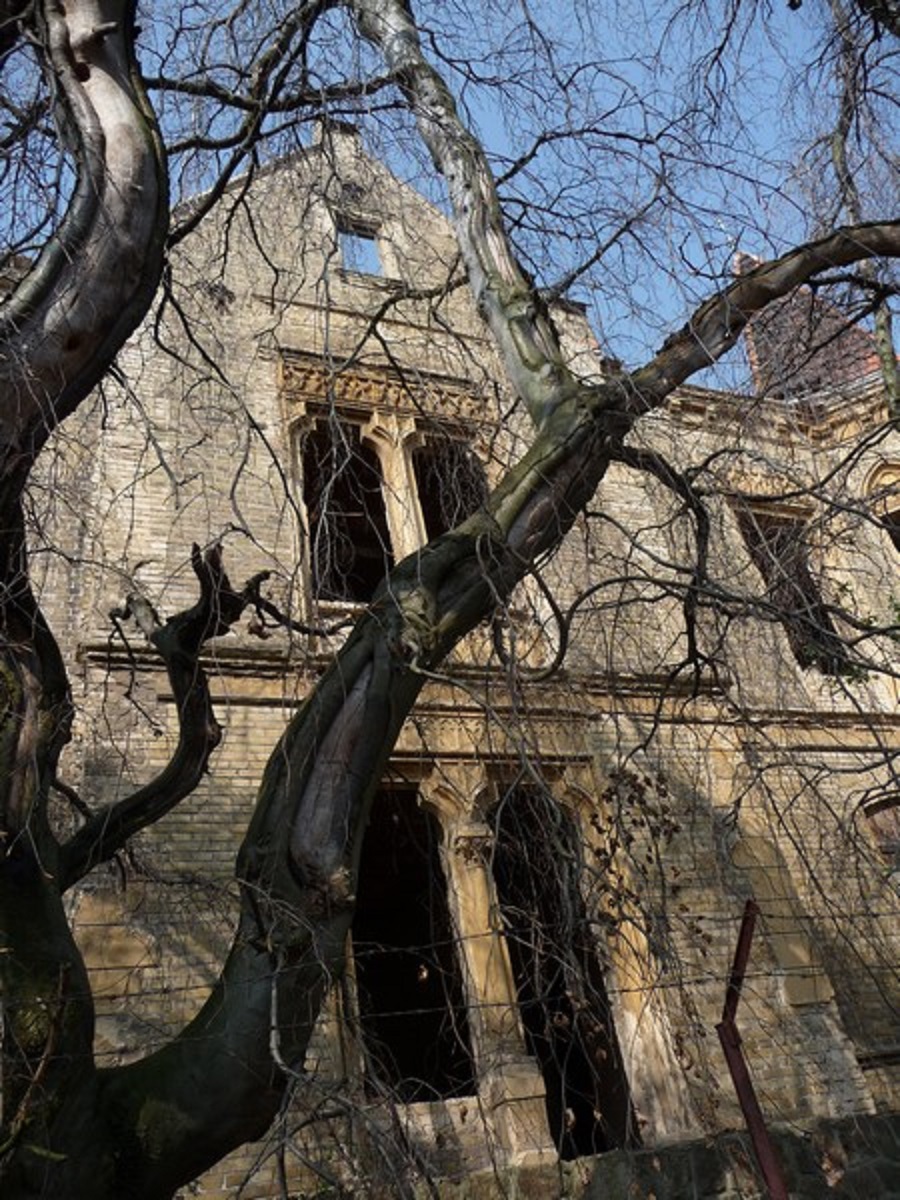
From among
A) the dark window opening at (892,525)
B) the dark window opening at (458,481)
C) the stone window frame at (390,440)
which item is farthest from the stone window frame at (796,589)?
the stone window frame at (390,440)

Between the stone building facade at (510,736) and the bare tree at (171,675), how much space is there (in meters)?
0.22

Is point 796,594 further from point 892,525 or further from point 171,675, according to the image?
point 171,675

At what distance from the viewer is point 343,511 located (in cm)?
518

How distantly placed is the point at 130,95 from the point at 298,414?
564 centimetres

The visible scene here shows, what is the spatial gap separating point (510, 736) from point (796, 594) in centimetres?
164

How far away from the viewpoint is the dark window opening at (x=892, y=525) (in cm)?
408

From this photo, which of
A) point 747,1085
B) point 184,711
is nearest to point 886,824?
point 747,1085

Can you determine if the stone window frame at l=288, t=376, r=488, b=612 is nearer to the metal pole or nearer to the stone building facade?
the stone building facade

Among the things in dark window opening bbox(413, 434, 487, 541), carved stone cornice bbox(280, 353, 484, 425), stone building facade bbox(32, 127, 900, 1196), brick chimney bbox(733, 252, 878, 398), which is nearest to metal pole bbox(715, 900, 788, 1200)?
stone building facade bbox(32, 127, 900, 1196)

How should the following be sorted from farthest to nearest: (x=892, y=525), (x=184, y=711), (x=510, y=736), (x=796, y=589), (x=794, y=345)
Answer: (x=794, y=345) < (x=892, y=525) < (x=796, y=589) < (x=184, y=711) < (x=510, y=736)

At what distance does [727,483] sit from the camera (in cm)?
414

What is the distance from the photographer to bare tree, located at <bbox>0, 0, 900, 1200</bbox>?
2771mm

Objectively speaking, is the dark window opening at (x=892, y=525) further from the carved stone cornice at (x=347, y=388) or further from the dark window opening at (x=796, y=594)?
the carved stone cornice at (x=347, y=388)

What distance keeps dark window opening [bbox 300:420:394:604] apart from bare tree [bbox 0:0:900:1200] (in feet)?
1.07
